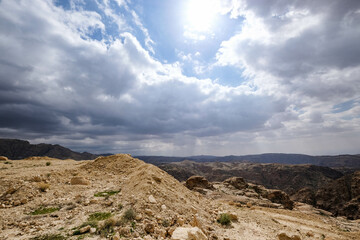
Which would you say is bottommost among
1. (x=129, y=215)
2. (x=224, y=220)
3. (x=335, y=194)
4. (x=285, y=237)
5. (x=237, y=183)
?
(x=335, y=194)

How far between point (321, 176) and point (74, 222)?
133211 mm

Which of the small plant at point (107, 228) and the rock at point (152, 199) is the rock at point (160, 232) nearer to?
the small plant at point (107, 228)

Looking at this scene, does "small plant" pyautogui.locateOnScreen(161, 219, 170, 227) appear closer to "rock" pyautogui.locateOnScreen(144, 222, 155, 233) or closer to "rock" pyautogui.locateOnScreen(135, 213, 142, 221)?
"rock" pyautogui.locateOnScreen(144, 222, 155, 233)

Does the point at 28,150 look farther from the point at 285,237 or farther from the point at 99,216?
the point at 285,237

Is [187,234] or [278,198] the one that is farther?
[278,198]

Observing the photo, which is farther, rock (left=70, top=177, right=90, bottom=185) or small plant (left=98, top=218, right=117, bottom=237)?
rock (left=70, top=177, right=90, bottom=185)

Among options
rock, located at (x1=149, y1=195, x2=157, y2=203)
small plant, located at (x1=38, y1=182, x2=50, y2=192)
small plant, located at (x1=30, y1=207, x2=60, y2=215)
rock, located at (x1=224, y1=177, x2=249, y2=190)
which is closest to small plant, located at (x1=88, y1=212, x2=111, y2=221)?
rock, located at (x1=149, y1=195, x2=157, y2=203)

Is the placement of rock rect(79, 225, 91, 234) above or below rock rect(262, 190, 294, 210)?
above

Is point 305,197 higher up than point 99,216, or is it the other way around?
point 99,216

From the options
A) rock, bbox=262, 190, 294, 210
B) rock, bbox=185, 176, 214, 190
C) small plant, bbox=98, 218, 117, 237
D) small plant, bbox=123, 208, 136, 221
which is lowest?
rock, bbox=262, 190, 294, 210

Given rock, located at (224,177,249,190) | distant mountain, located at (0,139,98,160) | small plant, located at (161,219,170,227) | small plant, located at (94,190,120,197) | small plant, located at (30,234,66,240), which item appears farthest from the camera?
distant mountain, located at (0,139,98,160)

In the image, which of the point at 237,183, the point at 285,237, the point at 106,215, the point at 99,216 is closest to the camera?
the point at 99,216

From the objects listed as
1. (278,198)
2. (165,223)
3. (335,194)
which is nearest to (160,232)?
(165,223)

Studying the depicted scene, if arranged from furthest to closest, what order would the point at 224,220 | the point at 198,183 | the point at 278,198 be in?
the point at 278,198 → the point at 198,183 → the point at 224,220
